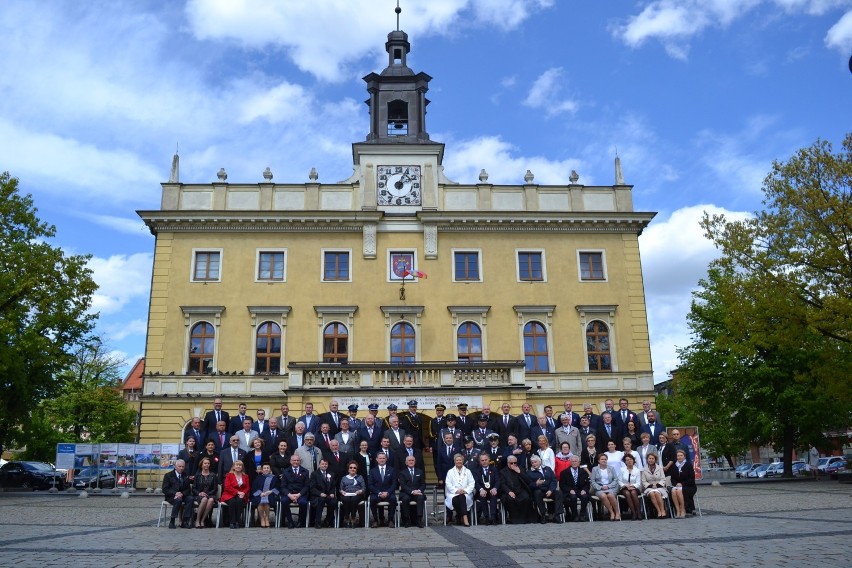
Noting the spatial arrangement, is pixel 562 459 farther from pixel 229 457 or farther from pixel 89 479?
pixel 89 479

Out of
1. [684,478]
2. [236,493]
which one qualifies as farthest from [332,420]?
[684,478]

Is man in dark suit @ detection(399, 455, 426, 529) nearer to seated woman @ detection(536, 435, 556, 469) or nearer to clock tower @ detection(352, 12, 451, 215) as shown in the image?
seated woman @ detection(536, 435, 556, 469)

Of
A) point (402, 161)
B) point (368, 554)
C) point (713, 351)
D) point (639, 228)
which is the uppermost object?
point (402, 161)

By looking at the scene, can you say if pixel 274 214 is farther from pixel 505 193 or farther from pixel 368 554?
pixel 368 554

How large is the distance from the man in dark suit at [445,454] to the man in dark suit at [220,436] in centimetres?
433

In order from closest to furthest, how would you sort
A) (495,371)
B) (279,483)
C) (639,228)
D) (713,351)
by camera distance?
1. (279,483)
2. (495,371)
3. (639,228)
4. (713,351)

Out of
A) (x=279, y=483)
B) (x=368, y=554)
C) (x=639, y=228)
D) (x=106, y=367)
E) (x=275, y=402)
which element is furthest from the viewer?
(x=106, y=367)

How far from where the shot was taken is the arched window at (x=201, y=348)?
1141 inches

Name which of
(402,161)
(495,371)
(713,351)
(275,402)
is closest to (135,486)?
(275,402)

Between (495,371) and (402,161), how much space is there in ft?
34.0

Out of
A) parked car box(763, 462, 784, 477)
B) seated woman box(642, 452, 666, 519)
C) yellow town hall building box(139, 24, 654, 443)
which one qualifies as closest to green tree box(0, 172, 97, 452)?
yellow town hall building box(139, 24, 654, 443)

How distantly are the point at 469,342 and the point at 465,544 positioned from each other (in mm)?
20003

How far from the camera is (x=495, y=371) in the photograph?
26.4m

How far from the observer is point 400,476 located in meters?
13.5
